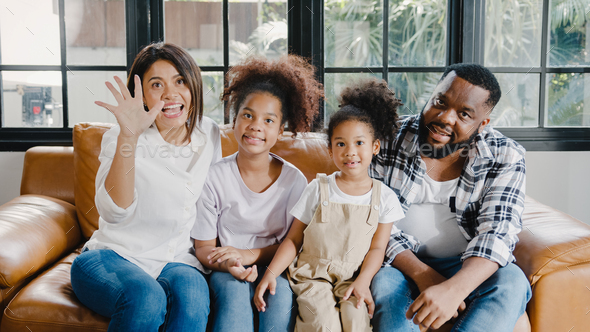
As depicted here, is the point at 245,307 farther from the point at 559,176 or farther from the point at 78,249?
the point at 559,176

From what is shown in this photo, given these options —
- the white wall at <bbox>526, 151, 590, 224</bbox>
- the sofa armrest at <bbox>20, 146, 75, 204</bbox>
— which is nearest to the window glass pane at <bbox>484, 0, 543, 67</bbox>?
the white wall at <bbox>526, 151, 590, 224</bbox>

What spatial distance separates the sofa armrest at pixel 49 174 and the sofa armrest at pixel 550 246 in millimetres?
1803

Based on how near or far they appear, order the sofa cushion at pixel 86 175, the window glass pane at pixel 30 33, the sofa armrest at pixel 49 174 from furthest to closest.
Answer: the window glass pane at pixel 30 33 → the sofa armrest at pixel 49 174 → the sofa cushion at pixel 86 175

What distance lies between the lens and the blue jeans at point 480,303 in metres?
1.10

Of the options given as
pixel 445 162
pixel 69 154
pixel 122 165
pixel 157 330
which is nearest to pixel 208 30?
pixel 69 154

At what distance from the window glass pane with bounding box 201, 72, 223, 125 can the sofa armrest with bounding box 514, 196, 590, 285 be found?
1.59 meters

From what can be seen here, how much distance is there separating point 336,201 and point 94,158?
3.41ft

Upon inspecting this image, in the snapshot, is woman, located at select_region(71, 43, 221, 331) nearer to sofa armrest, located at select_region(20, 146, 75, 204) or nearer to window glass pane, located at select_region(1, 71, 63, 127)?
sofa armrest, located at select_region(20, 146, 75, 204)

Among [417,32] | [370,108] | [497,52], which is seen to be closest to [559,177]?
[497,52]

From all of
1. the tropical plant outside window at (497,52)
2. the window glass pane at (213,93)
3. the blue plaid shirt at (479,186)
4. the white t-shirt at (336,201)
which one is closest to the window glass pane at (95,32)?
the window glass pane at (213,93)

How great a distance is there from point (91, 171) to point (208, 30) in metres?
1.01

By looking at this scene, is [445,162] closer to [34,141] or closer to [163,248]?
[163,248]

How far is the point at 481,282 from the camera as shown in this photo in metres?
1.17

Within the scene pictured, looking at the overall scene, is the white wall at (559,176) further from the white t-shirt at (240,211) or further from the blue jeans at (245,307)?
the blue jeans at (245,307)
